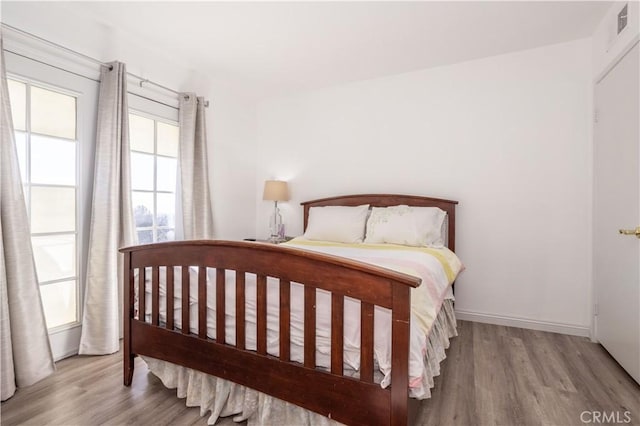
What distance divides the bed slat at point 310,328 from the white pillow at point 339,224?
1652mm

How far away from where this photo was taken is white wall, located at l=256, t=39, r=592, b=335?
2629 millimetres

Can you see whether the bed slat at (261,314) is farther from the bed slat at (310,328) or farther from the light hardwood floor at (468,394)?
the light hardwood floor at (468,394)

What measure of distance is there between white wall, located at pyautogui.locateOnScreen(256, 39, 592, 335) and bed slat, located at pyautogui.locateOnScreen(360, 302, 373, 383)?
6.89 ft

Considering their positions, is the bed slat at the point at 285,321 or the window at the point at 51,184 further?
the window at the point at 51,184

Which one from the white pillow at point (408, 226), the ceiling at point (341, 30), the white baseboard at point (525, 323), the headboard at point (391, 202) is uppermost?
the ceiling at point (341, 30)

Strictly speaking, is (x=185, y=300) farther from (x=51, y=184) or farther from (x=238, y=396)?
(x=51, y=184)

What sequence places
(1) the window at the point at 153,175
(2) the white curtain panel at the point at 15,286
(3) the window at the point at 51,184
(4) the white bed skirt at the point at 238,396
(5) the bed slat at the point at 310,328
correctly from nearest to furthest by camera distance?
(5) the bed slat at the point at 310,328 < (4) the white bed skirt at the point at 238,396 < (2) the white curtain panel at the point at 15,286 < (3) the window at the point at 51,184 < (1) the window at the point at 153,175

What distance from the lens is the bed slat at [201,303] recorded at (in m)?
1.58

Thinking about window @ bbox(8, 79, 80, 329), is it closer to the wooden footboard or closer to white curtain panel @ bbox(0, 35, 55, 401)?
white curtain panel @ bbox(0, 35, 55, 401)

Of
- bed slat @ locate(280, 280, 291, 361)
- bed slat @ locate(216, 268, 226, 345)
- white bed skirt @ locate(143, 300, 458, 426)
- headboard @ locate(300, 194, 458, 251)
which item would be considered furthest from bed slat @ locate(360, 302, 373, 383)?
headboard @ locate(300, 194, 458, 251)

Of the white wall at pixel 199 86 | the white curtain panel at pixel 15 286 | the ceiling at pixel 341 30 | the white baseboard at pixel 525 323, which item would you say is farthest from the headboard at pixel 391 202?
the white curtain panel at pixel 15 286

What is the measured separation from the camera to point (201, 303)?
1.59 m

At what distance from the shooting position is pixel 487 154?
9.52 feet

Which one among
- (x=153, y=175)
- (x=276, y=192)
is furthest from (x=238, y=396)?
(x=276, y=192)
